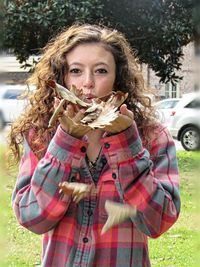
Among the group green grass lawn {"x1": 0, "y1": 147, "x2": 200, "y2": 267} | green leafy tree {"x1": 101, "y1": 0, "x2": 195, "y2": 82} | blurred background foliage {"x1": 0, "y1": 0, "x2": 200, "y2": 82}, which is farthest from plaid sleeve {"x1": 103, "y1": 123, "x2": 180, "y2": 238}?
green leafy tree {"x1": 101, "y1": 0, "x2": 195, "y2": 82}

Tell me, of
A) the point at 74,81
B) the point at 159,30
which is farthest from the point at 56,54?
the point at 159,30

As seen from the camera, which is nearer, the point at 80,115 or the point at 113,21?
the point at 80,115

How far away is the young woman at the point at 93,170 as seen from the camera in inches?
27.9

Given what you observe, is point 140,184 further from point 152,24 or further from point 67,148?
point 152,24

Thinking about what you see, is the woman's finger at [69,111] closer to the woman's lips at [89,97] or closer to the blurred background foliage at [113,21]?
the woman's lips at [89,97]

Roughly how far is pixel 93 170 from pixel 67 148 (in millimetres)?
70

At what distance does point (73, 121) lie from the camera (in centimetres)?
67

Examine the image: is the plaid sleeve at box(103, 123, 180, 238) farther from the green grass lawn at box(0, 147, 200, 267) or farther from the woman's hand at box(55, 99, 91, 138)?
the green grass lawn at box(0, 147, 200, 267)

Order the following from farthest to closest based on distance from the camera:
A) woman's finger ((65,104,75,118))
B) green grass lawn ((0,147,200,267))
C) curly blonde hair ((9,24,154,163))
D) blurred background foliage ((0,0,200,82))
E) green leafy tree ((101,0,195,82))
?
green leafy tree ((101,0,195,82)) → blurred background foliage ((0,0,200,82)) → green grass lawn ((0,147,200,267)) → curly blonde hair ((9,24,154,163)) → woman's finger ((65,104,75,118))

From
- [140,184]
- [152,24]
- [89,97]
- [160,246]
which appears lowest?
[160,246]

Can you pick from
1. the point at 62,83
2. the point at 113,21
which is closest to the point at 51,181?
the point at 62,83

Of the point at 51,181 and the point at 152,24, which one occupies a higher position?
the point at 51,181

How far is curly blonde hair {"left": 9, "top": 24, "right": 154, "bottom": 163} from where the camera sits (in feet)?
2.60

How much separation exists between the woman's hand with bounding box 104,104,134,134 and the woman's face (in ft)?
0.16
